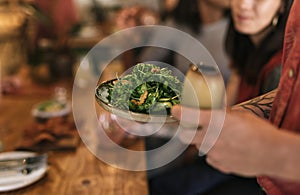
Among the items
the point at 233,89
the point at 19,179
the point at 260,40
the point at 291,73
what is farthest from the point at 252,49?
the point at 19,179

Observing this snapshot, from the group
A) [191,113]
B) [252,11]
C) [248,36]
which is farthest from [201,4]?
[191,113]

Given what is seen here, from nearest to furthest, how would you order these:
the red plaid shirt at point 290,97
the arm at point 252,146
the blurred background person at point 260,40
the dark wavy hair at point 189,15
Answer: the arm at point 252,146 < the red plaid shirt at point 290,97 < the blurred background person at point 260,40 < the dark wavy hair at point 189,15

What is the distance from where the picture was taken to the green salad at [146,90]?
846 millimetres

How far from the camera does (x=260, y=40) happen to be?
1683mm

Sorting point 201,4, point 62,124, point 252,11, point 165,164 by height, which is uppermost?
point 252,11

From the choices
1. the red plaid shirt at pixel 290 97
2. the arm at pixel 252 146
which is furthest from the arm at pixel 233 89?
the arm at pixel 252 146

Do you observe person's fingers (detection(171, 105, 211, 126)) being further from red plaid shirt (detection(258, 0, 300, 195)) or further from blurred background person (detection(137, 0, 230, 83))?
blurred background person (detection(137, 0, 230, 83))

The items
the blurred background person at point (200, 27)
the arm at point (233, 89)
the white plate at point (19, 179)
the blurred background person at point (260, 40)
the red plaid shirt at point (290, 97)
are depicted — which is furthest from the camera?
the blurred background person at point (200, 27)

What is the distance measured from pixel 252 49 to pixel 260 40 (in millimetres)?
92

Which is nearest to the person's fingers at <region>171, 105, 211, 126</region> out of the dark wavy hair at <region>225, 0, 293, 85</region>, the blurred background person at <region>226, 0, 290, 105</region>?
the blurred background person at <region>226, 0, 290, 105</region>

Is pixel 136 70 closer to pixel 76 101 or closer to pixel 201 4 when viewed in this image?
pixel 76 101

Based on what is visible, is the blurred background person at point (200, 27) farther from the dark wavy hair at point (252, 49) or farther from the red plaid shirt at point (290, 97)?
the red plaid shirt at point (290, 97)

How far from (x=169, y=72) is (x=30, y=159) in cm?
62

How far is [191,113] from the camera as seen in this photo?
0.67 meters
